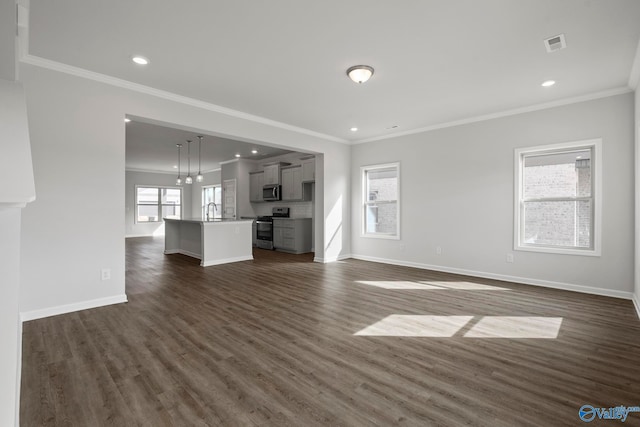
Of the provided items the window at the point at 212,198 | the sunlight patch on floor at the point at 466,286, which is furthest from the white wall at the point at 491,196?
the window at the point at 212,198

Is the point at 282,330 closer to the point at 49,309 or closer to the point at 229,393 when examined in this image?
the point at 229,393

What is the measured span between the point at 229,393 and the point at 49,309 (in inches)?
105

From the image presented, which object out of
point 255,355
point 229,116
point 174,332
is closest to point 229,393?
point 255,355

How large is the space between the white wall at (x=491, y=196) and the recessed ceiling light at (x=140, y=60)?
458cm

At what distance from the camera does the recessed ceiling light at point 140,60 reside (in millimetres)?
3176

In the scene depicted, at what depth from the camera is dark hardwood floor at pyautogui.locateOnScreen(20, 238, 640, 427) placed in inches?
70.7

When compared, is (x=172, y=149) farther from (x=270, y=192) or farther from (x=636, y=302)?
(x=636, y=302)

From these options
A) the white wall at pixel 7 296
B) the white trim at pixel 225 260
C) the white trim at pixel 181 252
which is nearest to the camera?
the white wall at pixel 7 296

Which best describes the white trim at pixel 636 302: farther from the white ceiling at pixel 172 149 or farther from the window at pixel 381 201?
the white ceiling at pixel 172 149

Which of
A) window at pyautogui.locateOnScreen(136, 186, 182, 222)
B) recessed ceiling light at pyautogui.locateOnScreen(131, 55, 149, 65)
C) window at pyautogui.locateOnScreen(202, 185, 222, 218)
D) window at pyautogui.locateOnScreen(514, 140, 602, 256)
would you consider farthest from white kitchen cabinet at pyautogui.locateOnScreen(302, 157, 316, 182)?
window at pyautogui.locateOnScreen(136, 186, 182, 222)

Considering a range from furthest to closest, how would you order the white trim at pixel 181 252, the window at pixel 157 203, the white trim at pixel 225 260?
the window at pixel 157 203 < the white trim at pixel 181 252 < the white trim at pixel 225 260

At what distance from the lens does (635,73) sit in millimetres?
3436

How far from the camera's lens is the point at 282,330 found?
2973mm

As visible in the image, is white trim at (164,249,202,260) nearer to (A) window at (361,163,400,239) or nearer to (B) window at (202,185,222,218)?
(A) window at (361,163,400,239)
